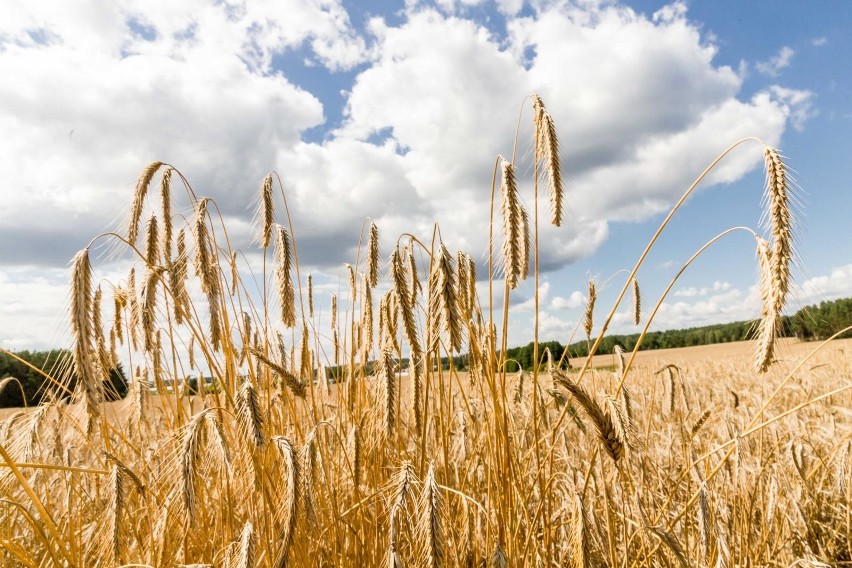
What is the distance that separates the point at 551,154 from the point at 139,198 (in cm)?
211

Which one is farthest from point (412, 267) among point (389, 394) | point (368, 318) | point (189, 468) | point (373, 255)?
point (189, 468)

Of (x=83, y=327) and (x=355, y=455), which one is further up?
(x=83, y=327)

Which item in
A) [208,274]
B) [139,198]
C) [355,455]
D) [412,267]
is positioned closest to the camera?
[355,455]

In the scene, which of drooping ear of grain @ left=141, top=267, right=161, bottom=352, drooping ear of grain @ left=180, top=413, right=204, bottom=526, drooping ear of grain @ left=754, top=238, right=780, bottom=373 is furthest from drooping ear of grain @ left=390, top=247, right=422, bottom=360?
drooping ear of grain @ left=754, top=238, right=780, bottom=373

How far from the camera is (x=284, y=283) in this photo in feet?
8.95

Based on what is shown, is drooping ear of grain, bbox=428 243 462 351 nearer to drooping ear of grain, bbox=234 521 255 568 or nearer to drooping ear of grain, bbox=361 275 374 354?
drooping ear of grain, bbox=234 521 255 568

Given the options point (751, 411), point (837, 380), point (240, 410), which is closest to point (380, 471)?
point (240, 410)

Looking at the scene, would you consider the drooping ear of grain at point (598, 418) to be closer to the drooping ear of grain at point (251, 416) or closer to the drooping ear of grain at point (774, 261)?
the drooping ear of grain at point (774, 261)

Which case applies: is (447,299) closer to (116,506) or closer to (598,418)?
(598,418)

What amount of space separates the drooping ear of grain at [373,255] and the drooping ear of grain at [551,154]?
1.25 m

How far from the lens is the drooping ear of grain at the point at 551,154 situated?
1989mm

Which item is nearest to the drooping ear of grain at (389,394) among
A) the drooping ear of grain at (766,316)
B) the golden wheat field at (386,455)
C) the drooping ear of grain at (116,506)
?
the golden wheat field at (386,455)

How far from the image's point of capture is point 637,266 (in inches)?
75.2

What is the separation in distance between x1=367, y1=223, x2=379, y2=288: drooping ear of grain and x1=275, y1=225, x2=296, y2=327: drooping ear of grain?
474 mm
